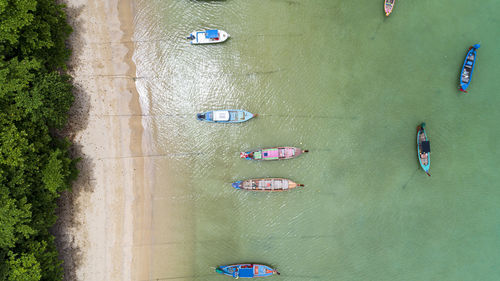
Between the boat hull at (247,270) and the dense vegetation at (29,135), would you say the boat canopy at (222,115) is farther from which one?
the boat hull at (247,270)

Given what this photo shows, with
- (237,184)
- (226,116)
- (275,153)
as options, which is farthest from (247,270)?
(226,116)

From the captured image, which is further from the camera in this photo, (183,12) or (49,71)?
(183,12)

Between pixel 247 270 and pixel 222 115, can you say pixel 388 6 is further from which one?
pixel 247 270

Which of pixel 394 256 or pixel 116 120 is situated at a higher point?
pixel 116 120

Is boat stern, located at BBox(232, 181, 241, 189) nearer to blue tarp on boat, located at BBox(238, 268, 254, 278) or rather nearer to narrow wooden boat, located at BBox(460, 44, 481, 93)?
blue tarp on boat, located at BBox(238, 268, 254, 278)

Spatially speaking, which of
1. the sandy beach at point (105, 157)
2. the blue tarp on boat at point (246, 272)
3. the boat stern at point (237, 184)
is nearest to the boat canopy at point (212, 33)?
the sandy beach at point (105, 157)

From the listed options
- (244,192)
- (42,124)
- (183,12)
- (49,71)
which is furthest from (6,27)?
(244,192)

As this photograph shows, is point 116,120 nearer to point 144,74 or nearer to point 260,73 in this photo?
point 144,74
